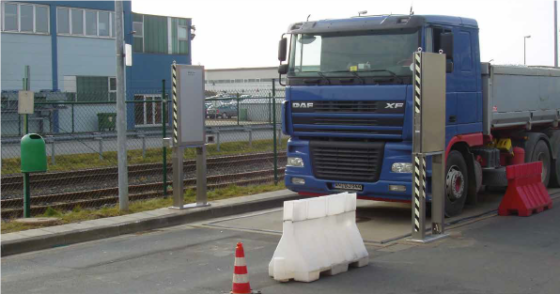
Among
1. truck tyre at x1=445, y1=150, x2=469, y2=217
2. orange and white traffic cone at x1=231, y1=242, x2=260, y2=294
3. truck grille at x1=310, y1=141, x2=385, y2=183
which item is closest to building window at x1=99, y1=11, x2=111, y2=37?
truck grille at x1=310, y1=141, x2=385, y2=183

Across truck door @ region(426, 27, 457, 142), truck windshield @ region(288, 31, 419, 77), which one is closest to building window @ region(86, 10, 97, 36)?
truck windshield @ region(288, 31, 419, 77)

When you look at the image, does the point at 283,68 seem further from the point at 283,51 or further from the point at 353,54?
the point at 353,54

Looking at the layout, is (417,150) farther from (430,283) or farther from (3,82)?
(3,82)

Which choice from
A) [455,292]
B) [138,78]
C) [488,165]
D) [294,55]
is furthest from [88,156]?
[138,78]

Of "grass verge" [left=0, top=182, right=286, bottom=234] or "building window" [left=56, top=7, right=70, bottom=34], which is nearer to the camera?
"grass verge" [left=0, top=182, right=286, bottom=234]

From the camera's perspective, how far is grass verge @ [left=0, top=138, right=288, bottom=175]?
64.5 feet

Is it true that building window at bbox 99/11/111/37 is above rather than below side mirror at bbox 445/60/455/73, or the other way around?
above

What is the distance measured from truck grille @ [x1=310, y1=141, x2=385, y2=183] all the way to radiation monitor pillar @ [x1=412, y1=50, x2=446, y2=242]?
109 cm

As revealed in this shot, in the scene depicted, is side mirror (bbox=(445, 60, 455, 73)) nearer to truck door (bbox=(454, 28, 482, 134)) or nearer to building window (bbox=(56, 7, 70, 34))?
truck door (bbox=(454, 28, 482, 134))

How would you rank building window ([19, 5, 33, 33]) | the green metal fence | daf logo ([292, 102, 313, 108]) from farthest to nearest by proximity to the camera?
building window ([19, 5, 33, 33])
the green metal fence
daf logo ([292, 102, 313, 108])

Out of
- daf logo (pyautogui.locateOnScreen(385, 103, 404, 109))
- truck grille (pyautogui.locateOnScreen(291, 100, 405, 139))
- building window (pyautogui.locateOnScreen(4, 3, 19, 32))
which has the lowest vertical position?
truck grille (pyautogui.locateOnScreen(291, 100, 405, 139))

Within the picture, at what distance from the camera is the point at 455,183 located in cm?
1204

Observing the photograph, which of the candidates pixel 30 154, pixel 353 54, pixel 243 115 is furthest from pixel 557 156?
pixel 243 115

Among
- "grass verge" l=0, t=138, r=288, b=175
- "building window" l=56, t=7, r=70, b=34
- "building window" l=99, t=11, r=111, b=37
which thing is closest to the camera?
"grass verge" l=0, t=138, r=288, b=175
